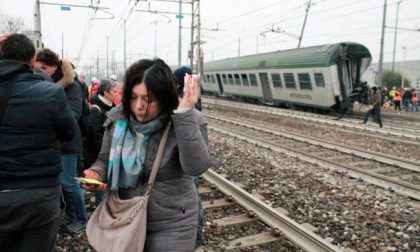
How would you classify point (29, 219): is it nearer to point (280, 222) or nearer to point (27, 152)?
point (27, 152)

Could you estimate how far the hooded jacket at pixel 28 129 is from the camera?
2445mm

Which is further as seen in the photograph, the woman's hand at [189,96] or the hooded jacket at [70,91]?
the hooded jacket at [70,91]

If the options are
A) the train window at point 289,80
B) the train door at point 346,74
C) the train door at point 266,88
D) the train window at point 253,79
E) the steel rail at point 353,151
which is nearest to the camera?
the steel rail at point 353,151

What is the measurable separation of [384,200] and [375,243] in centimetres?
183

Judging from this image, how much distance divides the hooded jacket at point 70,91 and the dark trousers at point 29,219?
5.13 feet

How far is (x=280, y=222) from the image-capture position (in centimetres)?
490

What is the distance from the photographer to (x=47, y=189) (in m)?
2.60

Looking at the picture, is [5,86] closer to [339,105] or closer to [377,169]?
[377,169]

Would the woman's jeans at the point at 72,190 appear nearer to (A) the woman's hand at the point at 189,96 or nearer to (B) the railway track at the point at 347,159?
(A) the woman's hand at the point at 189,96

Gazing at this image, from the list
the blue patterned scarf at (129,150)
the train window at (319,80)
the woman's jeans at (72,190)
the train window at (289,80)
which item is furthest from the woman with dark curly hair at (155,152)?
the train window at (289,80)

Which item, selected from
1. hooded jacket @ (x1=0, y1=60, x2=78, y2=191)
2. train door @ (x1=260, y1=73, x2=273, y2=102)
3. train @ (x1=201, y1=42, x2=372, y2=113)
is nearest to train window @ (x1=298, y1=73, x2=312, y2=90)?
train @ (x1=201, y1=42, x2=372, y2=113)

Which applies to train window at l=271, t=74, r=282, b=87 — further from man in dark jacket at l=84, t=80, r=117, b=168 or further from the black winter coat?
the black winter coat

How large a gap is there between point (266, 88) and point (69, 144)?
21.2 m

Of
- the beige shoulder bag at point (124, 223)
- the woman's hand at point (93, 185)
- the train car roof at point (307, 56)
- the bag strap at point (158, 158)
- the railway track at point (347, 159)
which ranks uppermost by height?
the train car roof at point (307, 56)
